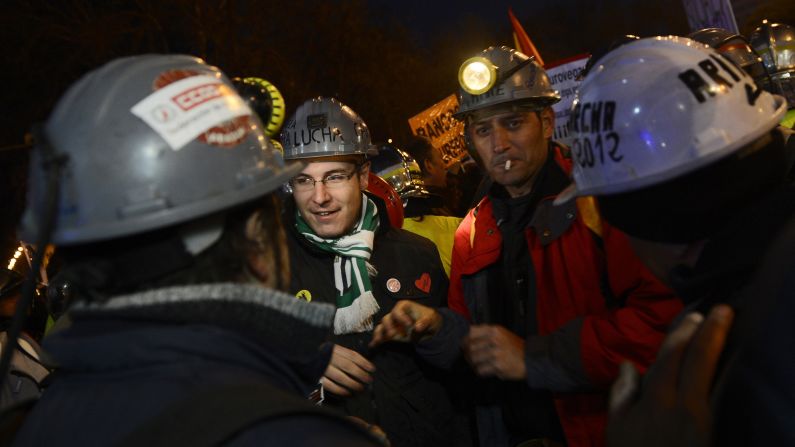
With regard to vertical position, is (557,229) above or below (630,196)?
below

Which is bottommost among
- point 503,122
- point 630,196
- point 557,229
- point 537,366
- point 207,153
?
point 537,366

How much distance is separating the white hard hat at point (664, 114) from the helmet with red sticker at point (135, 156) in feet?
3.81

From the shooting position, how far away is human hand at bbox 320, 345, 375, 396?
327 cm

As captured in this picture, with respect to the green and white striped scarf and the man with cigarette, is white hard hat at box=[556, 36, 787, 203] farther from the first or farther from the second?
the green and white striped scarf

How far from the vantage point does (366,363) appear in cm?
332

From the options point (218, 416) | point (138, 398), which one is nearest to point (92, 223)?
point (138, 398)

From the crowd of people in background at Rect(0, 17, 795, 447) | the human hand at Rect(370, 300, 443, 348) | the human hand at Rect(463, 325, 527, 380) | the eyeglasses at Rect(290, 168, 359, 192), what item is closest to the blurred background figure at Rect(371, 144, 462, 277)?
the eyeglasses at Rect(290, 168, 359, 192)

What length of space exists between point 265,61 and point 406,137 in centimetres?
967

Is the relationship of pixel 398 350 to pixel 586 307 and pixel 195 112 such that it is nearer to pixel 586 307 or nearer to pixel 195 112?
pixel 586 307

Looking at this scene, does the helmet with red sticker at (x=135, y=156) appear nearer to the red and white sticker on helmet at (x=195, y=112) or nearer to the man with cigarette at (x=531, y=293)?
the red and white sticker on helmet at (x=195, y=112)

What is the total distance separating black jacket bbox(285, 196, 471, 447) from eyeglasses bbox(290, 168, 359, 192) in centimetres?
17

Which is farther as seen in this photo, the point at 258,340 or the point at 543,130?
the point at 543,130

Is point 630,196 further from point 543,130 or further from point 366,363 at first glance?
point 543,130

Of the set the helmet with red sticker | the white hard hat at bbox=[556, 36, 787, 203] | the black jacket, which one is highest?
the helmet with red sticker
